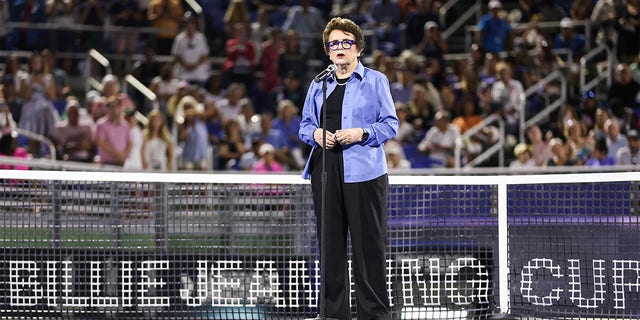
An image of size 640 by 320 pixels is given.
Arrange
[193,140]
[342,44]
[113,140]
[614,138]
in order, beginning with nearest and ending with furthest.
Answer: [342,44] < [614,138] < [113,140] < [193,140]

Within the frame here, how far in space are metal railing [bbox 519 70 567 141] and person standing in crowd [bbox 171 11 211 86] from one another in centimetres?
475

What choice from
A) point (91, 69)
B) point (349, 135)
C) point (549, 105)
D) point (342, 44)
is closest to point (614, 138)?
point (549, 105)

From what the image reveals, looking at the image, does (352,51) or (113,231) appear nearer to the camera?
(352,51)

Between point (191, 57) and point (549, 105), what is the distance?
528cm

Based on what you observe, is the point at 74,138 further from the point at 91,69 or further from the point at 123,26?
the point at 123,26

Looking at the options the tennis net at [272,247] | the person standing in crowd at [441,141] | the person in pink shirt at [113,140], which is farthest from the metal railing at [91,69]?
the tennis net at [272,247]

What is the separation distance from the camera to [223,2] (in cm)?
2225

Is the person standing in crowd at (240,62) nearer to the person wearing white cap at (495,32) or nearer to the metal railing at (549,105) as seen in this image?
the person wearing white cap at (495,32)

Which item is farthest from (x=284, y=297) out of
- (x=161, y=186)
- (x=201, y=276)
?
(x=161, y=186)

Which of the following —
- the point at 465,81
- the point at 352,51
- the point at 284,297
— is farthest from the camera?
the point at 465,81

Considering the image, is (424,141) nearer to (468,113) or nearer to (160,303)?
(468,113)

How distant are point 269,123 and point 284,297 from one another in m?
7.85

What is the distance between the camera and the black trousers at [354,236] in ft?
28.7

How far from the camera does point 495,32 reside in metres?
20.3
